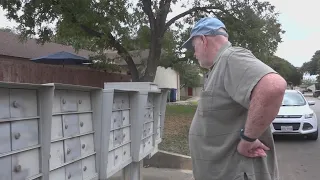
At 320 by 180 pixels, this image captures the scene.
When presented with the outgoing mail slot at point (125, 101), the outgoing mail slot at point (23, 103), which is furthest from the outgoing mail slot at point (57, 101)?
the outgoing mail slot at point (125, 101)

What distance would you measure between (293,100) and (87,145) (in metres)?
10.3

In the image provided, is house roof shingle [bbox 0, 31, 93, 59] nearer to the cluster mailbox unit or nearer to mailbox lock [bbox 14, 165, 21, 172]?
the cluster mailbox unit

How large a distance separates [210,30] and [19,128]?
1.43 m

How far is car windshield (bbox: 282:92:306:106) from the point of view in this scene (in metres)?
12.3

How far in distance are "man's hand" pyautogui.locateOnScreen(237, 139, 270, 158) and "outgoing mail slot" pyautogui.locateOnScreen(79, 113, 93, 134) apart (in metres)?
1.51

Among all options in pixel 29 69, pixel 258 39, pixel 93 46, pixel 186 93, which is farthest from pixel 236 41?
pixel 186 93

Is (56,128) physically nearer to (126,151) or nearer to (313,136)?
(126,151)

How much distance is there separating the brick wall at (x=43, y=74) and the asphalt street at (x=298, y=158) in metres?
7.35

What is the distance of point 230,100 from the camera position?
253 centimetres

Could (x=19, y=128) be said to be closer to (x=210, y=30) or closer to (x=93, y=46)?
(x=210, y=30)

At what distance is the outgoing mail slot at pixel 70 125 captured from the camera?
126 inches

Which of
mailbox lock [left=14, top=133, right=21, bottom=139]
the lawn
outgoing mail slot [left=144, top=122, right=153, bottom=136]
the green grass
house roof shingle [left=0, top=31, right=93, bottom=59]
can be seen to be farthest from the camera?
house roof shingle [left=0, top=31, right=93, bottom=59]

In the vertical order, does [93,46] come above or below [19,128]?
above

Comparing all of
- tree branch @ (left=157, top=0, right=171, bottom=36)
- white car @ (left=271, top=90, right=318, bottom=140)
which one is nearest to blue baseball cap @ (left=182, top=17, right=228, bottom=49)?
white car @ (left=271, top=90, right=318, bottom=140)
